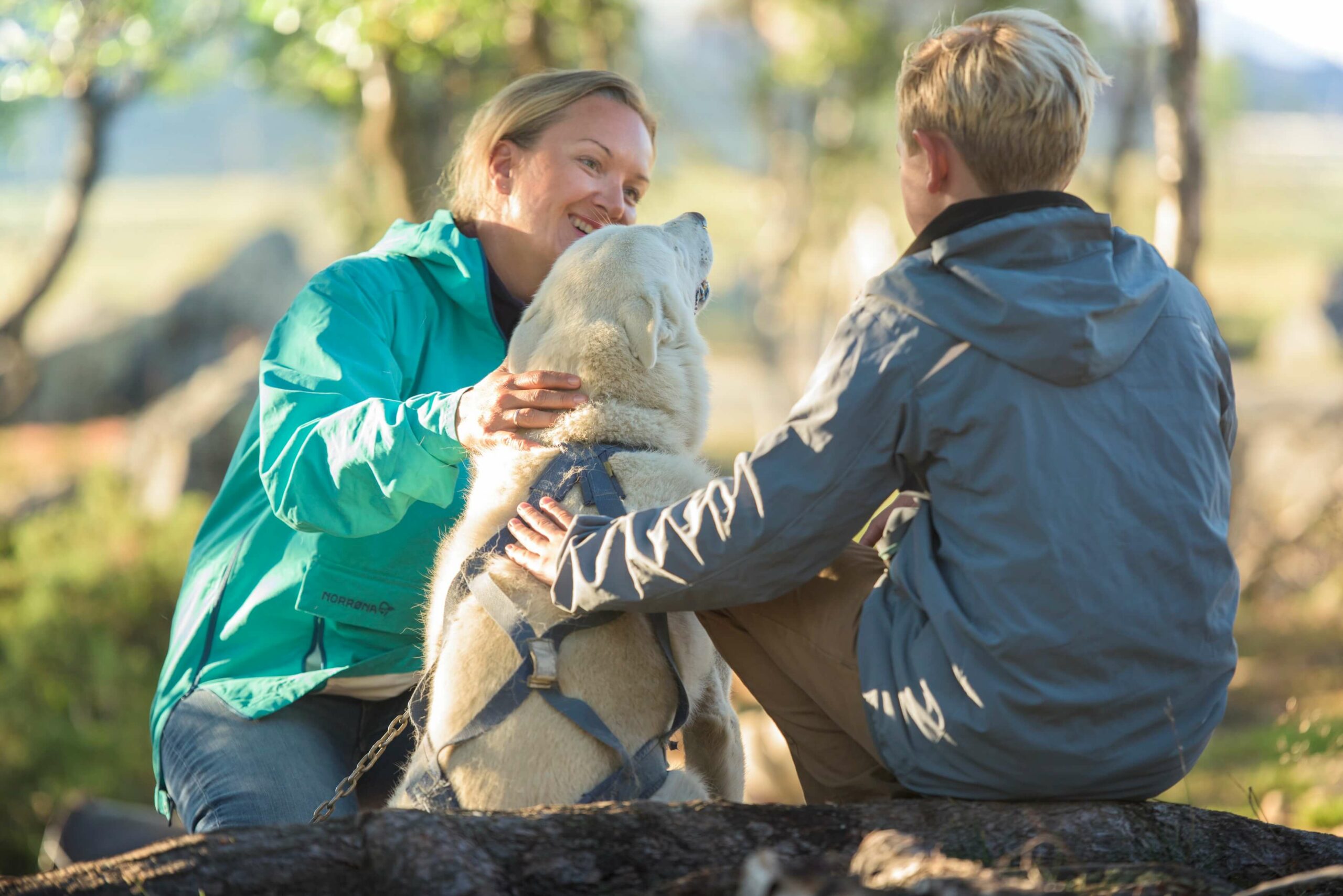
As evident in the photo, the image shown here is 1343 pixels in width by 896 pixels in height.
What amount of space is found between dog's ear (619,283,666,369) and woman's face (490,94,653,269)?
34.1 inches

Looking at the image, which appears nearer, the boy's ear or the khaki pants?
the boy's ear

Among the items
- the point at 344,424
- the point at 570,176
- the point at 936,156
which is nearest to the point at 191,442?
the point at 570,176

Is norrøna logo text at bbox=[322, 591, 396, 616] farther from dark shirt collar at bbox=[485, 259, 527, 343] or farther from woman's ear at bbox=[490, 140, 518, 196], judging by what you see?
woman's ear at bbox=[490, 140, 518, 196]

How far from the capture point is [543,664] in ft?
8.39

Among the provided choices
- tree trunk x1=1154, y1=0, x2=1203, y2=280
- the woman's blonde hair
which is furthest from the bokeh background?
the woman's blonde hair

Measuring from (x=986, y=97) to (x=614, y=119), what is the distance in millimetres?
1861

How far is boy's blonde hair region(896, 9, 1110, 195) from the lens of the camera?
94.6 inches

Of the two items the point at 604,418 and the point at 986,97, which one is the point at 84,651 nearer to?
the point at 604,418

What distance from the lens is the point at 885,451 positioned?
2330mm

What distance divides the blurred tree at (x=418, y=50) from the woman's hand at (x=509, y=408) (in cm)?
419

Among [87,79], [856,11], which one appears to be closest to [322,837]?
[87,79]

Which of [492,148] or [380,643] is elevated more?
[492,148]

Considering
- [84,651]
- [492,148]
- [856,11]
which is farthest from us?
[856,11]

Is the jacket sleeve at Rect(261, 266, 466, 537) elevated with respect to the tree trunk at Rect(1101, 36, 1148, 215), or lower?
lower
